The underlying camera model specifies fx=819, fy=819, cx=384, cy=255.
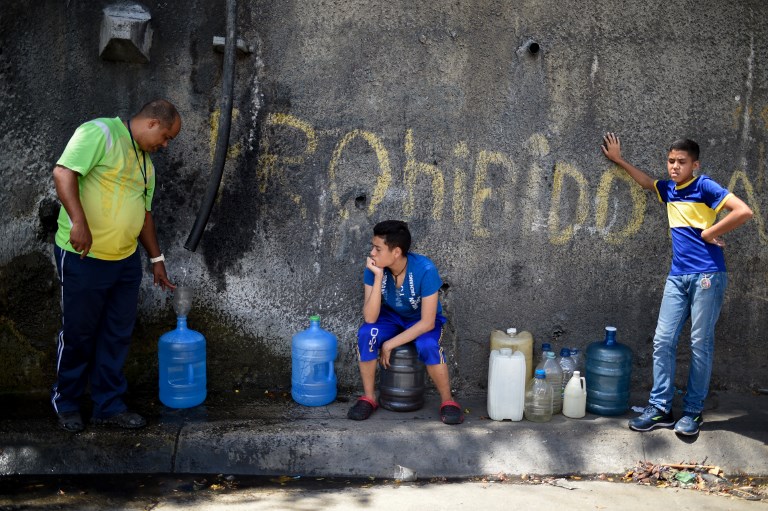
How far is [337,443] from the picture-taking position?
4863mm

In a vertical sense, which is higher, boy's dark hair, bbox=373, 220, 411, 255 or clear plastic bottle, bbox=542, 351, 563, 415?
boy's dark hair, bbox=373, 220, 411, 255

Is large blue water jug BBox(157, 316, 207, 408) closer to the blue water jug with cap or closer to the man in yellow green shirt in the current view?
the blue water jug with cap

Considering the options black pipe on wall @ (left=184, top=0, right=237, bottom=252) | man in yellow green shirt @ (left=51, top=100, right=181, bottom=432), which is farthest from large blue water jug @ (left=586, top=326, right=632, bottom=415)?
man in yellow green shirt @ (left=51, top=100, right=181, bottom=432)

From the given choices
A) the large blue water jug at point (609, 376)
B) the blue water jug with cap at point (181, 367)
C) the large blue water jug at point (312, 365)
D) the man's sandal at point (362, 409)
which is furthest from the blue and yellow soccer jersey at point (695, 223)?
the blue water jug with cap at point (181, 367)

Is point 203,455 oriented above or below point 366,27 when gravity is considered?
below

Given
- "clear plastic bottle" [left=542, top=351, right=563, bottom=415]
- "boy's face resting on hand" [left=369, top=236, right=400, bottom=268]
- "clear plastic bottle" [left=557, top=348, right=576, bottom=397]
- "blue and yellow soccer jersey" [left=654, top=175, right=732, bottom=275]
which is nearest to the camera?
"blue and yellow soccer jersey" [left=654, top=175, right=732, bottom=275]

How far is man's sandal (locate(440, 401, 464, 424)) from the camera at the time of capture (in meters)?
5.09

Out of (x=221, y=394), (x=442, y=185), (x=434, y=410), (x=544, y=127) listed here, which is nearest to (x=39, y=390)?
(x=221, y=394)

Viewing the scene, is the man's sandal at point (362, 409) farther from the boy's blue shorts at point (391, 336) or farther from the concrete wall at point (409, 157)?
the concrete wall at point (409, 157)

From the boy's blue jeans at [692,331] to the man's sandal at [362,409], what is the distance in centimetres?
176

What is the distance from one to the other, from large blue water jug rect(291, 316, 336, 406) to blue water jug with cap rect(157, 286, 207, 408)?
0.61 m

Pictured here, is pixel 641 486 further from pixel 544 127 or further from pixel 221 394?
pixel 221 394

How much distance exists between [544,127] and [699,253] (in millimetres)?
1313

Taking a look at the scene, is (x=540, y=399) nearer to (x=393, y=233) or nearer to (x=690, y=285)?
(x=690, y=285)
